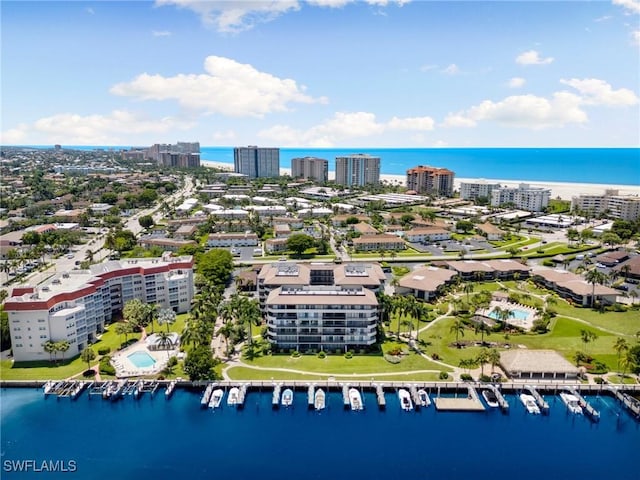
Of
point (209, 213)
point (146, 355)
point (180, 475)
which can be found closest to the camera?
point (180, 475)

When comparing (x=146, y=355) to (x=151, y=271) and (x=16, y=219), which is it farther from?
(x=16, y=219)

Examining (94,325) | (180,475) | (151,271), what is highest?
(151,271)

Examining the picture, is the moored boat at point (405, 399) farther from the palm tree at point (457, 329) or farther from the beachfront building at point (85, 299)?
the beachfront building at point (85, 299)

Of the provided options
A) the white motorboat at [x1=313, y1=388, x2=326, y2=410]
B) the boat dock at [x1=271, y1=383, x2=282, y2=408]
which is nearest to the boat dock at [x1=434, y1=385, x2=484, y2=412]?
the white motorboat at [x1=313, y1=388, x2=326, y2=410]

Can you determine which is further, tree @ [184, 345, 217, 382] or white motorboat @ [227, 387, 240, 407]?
tree @ [184, 345, 217, 382]

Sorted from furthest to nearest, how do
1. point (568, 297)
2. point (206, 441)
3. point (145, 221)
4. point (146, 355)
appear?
point (145, 221)
point (568, 297)
point (146, 355)
point (206, 441)

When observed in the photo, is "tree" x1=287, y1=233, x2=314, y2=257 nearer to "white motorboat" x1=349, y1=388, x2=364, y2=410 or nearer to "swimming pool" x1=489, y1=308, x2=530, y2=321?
"swimming pool" x1=489, y1=308, x2=530, y2=321

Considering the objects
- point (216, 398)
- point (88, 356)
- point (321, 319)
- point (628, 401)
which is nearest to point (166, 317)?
point (88, 356)

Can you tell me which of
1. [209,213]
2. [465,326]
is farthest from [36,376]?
[209,213]
